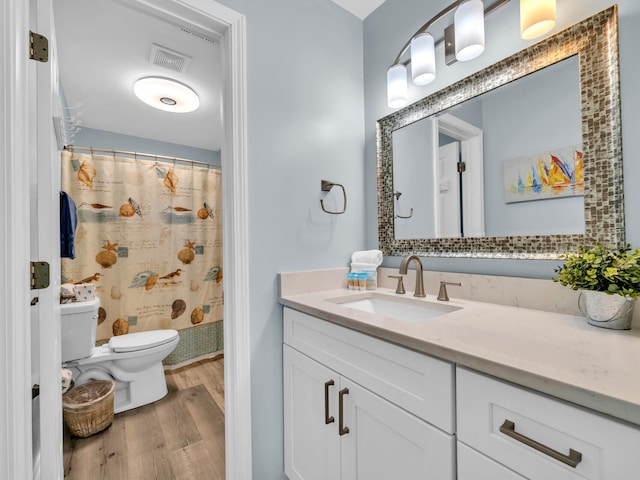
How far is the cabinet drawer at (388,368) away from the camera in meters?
0.68

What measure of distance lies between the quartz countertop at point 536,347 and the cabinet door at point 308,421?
27 centimetres

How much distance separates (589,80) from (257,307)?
144 cm

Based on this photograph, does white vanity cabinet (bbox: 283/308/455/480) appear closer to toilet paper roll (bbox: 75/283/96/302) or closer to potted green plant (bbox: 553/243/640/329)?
potted green plant (bbox: 553/243/640/329)

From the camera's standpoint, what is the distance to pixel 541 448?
20.5 inches

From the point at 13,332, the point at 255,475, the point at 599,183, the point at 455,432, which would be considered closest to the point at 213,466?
the point at 255,475

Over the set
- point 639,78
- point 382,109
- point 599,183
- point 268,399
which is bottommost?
point 268,399

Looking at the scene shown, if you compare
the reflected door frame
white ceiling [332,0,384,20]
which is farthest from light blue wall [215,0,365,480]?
the reflected door frame

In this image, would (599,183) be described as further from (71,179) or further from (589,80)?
(71,179)

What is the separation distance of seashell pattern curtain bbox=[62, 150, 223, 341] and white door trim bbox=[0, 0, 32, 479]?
179cm

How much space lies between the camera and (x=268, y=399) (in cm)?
129

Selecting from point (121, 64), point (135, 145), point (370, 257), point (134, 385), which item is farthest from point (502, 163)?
point (135, 145)

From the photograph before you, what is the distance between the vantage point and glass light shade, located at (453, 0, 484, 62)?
3.47 feet

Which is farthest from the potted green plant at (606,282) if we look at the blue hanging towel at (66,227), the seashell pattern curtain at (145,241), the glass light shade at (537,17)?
the seashell pattern curtain at (145,241)

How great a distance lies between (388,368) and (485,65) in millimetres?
1228
